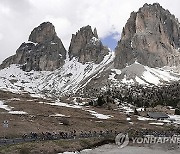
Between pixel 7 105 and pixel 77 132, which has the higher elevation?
pixel 7 105

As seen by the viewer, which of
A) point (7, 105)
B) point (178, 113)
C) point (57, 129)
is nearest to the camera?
point (57, 129)

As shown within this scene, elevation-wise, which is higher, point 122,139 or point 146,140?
point 122,139

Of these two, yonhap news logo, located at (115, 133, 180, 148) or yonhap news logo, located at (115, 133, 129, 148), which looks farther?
yonhap news logo, located at (115, 133, 180, 148)

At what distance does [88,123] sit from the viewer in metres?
101

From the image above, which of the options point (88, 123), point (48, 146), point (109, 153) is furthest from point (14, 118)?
point (109, 153)

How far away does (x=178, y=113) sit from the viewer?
166 metres

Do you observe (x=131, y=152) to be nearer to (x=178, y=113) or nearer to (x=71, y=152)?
(x=71, y=152)

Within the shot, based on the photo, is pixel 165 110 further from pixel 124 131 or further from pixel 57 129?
pixel 57 129

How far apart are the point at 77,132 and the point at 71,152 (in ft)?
84.5

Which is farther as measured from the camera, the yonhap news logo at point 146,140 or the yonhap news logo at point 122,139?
the yonhap news logo at point 146,140

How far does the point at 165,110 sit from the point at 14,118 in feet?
370

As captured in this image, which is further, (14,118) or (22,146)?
(14,118)

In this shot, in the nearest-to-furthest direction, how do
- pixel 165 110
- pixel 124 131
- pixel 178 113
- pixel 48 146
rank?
pixel 48 146 → pixel 124 131 → pixel 178 113 → pixel 165 110

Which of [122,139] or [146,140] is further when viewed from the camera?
[146,140]
